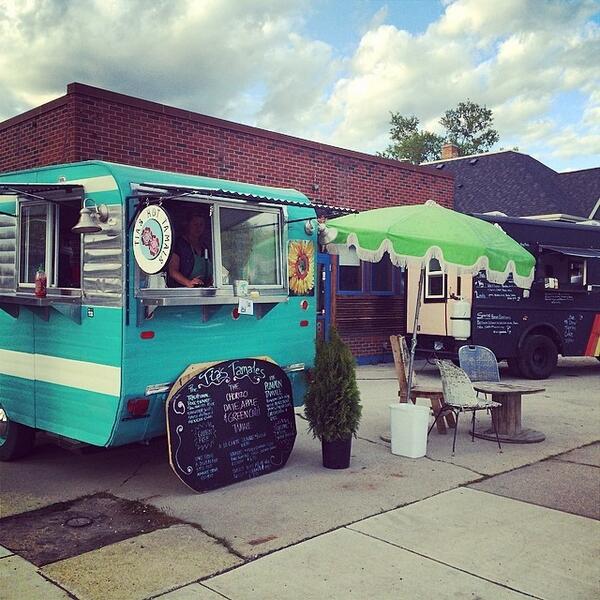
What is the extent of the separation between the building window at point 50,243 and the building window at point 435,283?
7590 mm

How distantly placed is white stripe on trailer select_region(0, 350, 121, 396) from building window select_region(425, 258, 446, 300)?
7832 mm

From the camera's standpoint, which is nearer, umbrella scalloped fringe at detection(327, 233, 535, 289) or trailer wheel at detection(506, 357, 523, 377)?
umbrella scalloped fringe at detection(327, 233, 535, 289)

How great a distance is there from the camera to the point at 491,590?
3629mm

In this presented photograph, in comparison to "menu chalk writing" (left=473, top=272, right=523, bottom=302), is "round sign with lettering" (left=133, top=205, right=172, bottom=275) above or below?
above

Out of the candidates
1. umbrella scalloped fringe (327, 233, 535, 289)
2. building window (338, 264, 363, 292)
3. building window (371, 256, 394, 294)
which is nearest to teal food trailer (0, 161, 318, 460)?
umbrella scalloped fringe (327, 233, 535, 289)

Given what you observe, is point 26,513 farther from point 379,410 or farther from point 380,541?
point 379,410

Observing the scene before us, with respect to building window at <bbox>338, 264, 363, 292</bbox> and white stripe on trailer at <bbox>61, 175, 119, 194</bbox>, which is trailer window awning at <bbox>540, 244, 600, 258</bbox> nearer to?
building window at <bbox>338, 264, 363, 292</bbox>

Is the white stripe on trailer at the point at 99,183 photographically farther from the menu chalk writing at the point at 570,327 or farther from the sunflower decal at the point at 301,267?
the menu chalk writing at the point at 570,327

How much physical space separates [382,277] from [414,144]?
36.0m

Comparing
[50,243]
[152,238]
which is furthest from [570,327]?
[50,243]

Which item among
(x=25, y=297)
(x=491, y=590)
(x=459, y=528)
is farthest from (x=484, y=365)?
(x=25, y=297)

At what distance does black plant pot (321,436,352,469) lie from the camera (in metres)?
5.89

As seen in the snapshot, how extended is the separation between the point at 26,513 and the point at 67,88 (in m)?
6.52

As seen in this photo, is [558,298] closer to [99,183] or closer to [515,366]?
[515,366]
